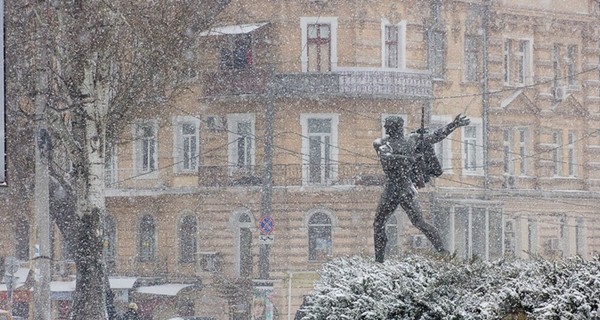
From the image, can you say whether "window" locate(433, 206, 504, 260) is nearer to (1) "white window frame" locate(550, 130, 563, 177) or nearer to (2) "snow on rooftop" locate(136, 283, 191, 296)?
(1) "white window frame" locate(550, 130, 563, 177)

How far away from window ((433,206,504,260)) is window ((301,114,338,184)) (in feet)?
16.1

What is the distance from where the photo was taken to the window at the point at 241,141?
4219 cm

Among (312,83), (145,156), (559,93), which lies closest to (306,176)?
(312,83)

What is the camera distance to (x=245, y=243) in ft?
137

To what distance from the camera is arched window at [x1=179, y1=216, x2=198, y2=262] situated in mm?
42875

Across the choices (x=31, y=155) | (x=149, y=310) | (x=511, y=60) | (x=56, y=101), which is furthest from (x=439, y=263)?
(x=511, y=60)

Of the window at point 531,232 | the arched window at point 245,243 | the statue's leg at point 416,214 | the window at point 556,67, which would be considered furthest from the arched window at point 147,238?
the statue's leg at point 416,214

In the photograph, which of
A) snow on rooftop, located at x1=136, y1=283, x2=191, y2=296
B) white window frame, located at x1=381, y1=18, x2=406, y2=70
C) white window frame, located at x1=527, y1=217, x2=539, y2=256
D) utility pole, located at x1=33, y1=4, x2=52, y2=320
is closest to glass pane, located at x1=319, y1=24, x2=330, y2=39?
white window frame, located at x1=381, y1=18, x2=406, y2=70

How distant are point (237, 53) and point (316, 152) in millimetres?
4145

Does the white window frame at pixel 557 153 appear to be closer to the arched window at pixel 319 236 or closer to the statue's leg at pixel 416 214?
the arched window at pixel 319 236

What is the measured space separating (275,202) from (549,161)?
11.6 metres

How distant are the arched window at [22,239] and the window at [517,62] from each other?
58.2 feet

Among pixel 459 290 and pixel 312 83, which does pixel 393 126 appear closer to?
pixel 459 290

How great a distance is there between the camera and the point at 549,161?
47281mm
